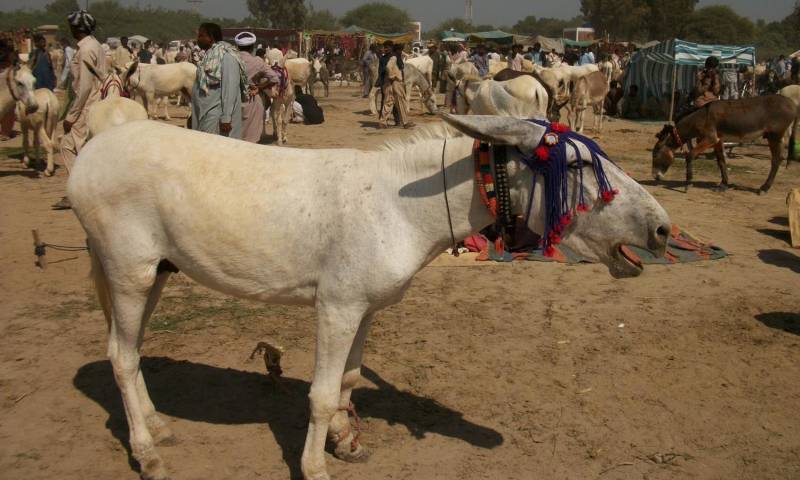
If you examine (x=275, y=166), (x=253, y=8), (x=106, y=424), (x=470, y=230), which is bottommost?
(x=106, y=424)

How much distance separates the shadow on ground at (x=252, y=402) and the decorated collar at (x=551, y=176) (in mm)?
1514

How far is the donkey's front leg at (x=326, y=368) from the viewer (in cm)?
292

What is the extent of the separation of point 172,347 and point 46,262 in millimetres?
2594

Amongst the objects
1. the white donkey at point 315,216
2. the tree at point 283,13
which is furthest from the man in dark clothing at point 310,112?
the tree at point 283,13

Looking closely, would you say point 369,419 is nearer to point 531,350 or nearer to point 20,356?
point 531,350

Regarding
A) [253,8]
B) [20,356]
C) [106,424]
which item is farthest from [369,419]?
[253,8]

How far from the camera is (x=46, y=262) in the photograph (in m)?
6.56

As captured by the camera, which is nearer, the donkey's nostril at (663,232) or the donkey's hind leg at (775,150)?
the donkey's nostril at (663,232)

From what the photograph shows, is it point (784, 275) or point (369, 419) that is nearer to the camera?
point (369, 419)

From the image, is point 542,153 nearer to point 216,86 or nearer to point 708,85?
point 216,86

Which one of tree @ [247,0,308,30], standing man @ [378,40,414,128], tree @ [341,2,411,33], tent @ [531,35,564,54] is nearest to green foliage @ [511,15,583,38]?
tree @ [341,2,411,33]

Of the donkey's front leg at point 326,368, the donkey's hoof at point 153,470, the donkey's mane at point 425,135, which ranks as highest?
the donkey's mane at point 425,135

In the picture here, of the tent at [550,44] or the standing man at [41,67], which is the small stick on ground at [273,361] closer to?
the standing man at [41,67]

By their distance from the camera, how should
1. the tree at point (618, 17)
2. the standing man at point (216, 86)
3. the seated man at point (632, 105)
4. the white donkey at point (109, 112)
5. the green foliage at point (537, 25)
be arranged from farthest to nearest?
1. the green foliage at point (537, 25)
2. the tree at point (618, 17)
3. the seated man at point (632, 105)
4. the white donkey at point (109, 112)
5. the standing man at point (216, 86)
